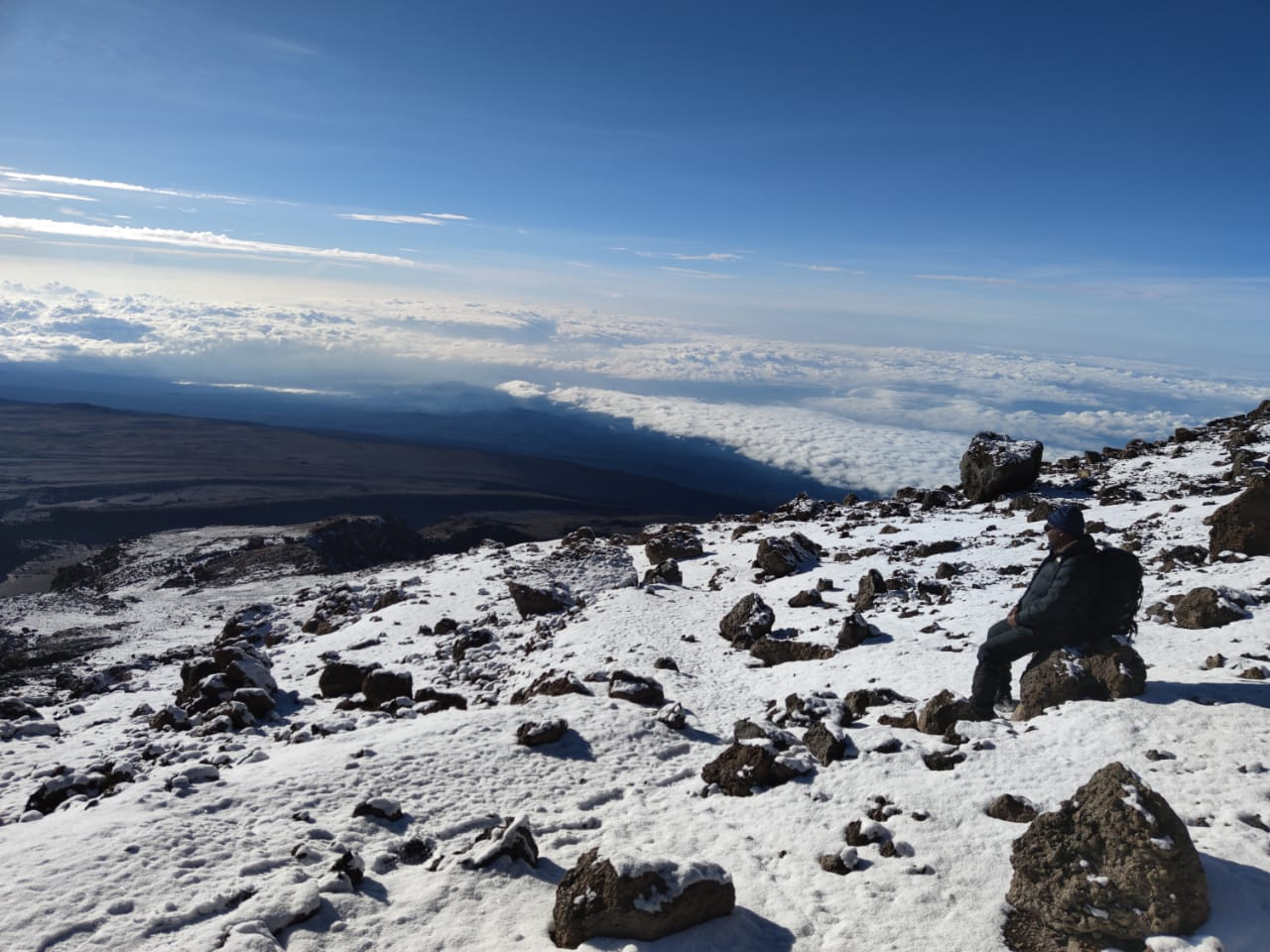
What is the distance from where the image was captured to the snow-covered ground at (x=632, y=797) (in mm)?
5449

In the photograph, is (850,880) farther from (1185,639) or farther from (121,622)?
(121,622)

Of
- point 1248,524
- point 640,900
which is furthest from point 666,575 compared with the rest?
point 640,900

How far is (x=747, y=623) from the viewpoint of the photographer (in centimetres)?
1470

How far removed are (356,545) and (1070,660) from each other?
4576cm

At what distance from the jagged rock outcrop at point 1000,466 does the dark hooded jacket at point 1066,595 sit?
16.5 metres

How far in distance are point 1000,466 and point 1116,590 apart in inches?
650

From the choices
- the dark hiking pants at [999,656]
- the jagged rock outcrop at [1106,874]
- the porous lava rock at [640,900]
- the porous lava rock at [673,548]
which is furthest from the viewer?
the porous lava rock at [673,548]

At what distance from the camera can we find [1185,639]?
964 centimetres

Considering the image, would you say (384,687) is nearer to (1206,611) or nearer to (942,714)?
(942,714)

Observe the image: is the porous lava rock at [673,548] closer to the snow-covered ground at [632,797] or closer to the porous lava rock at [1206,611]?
the snow-covered ground at [632,797]

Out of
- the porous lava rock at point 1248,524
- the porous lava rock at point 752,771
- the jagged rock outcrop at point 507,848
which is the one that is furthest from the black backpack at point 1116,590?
the porous lava rock at point 1248,524

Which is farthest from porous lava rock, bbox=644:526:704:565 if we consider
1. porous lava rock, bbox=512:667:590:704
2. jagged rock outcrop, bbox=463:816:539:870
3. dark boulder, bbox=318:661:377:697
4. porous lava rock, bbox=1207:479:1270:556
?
jagged rock outcrop, bbox=463:816:539:870

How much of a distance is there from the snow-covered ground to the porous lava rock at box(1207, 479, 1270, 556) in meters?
0.69

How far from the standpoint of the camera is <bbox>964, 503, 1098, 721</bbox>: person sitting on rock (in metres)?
7.78
